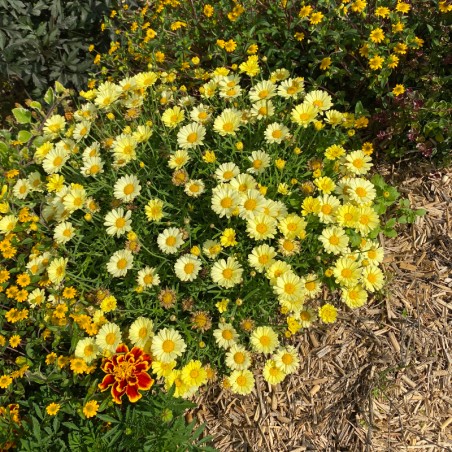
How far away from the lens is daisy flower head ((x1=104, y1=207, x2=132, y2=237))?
2.77 meters

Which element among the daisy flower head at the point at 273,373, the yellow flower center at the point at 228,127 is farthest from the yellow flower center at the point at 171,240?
the daisy flower head at the point at 273,373

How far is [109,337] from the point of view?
2.62 m

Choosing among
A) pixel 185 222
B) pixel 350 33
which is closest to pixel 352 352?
pixel 185 222

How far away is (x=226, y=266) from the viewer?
2.64 m

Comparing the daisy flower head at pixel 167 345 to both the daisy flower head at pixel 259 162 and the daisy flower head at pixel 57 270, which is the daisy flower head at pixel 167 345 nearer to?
the daisy flower head at pixel 57 270

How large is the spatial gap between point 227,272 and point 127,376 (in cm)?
76

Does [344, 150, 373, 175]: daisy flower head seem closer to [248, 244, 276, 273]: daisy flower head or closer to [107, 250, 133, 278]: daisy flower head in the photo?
[248, 244, 276, 273]: daisy flower head

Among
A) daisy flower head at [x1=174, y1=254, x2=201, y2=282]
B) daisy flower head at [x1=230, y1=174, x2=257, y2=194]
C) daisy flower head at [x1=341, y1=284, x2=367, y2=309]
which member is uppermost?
daisy flower head at [x1=230, y1=174, x2=257, y2=194]

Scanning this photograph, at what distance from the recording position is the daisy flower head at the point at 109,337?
2.60 m

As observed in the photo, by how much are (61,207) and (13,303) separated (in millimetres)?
761

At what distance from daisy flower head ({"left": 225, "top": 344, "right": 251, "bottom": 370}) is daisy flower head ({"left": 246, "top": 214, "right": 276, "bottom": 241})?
63cm

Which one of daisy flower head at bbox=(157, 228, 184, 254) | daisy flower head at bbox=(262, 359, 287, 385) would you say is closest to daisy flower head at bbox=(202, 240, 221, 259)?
daisy flower head at bbox=(157, 228, 184, 254)

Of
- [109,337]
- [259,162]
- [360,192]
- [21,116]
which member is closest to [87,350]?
[109,337]

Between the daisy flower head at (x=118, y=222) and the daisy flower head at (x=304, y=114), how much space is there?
47.5 inches
